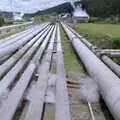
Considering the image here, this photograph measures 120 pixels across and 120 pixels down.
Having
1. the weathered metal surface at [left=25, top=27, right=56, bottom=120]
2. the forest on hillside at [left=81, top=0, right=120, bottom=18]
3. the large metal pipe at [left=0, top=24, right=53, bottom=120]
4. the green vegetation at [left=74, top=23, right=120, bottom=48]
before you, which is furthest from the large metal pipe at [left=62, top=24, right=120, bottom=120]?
the forest on hillside at [left=81, top=0, right=120, bottom=18]

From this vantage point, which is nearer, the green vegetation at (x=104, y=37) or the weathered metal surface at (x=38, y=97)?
the weathered metal surface at (x=38, y=97)

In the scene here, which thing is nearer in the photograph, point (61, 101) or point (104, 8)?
point (61, 101)

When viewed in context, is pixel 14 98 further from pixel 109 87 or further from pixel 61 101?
pixel 109 87

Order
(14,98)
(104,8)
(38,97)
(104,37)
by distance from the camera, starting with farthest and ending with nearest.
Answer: (104,8), (104,37), (38,97), (14,98)

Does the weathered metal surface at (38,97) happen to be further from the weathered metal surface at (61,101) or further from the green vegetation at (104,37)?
the green vegetation at (104,37)

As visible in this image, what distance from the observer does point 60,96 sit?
4.36m

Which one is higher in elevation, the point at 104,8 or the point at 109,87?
the point at 109,87

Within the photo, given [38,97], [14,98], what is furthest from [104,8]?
[14,98]

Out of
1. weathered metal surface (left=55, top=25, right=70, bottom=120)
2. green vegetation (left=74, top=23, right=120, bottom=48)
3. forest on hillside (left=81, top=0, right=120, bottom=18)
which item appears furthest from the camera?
forest on hillside (left=81, top=0, right=120, bottom=18)

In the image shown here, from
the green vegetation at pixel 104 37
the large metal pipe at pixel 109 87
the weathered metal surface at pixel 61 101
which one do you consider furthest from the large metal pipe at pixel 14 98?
the green vegetation at pixel 104 37

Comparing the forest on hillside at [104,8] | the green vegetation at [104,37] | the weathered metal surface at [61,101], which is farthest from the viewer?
the forest on hillside at [104,8]

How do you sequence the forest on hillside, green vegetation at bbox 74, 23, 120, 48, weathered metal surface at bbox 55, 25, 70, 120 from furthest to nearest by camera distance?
the forest on hillside
green vegetation at bbox 74, 23, 120, 48
weathered metal surface at bbox 55, 25, 70, 120

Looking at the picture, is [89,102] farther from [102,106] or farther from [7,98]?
[7,98]

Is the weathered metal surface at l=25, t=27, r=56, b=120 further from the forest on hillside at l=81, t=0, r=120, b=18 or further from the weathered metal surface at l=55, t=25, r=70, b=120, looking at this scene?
the forest on hillside at l=81, t=0, r=120, b=18
